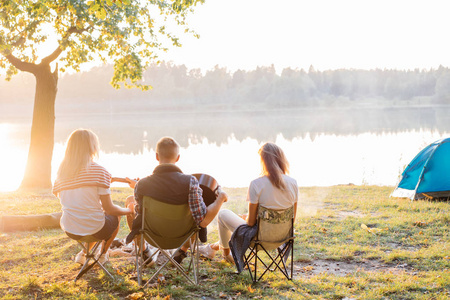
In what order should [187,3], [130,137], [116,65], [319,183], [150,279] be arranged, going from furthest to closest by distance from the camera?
[130,137] → [319,183] → [116,65] → [187,3] → [150,279]

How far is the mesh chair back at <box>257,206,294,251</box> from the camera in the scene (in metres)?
4.21

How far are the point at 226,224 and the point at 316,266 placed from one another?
4.22 ft

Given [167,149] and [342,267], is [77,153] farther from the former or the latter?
[342,267]

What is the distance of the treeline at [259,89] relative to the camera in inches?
3120

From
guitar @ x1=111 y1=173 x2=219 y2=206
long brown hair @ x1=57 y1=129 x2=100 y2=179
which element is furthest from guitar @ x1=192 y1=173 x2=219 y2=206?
long brown hair @ x1=57 y1=129 x2=100 y2=179

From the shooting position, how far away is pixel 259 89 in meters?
85.1

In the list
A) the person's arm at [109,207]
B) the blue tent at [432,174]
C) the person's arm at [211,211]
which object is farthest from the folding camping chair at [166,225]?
the blue tent at [432,174]

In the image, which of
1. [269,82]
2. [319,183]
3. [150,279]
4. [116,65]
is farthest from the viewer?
[269,82]

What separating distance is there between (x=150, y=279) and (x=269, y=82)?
279 feet

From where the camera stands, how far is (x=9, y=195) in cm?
1001

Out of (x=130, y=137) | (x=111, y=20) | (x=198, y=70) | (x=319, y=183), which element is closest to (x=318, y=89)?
(x=198, y=70)

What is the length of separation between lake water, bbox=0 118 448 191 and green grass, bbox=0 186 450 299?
25.0 feet

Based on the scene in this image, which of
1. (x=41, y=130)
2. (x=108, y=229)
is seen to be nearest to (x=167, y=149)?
(x=108, y=229)

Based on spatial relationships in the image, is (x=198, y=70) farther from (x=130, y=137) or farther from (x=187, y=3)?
(x=187, y=3)
